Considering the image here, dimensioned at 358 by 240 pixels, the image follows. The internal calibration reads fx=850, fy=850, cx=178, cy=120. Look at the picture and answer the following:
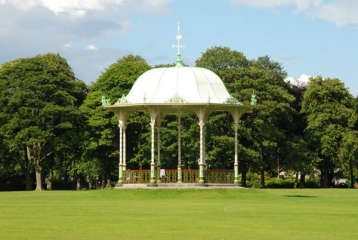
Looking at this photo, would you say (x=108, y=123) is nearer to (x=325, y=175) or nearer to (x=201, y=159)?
(x=325, y=175)

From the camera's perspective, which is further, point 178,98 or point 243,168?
point 243,168

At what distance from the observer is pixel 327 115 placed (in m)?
93.3

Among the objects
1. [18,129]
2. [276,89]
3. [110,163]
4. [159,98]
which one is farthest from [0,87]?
[159,98]

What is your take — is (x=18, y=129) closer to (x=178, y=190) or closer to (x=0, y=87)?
(x=0, y=87)

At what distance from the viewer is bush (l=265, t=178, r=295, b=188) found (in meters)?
99.4

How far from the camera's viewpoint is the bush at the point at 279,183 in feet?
326

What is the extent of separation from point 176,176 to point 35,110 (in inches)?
1172

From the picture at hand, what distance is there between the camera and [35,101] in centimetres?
8625

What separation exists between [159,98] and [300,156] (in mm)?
35244

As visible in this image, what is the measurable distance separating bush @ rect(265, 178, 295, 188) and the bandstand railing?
38.4 metres

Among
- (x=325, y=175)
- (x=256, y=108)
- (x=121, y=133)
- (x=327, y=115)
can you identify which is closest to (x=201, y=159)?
(x=121, y=133)

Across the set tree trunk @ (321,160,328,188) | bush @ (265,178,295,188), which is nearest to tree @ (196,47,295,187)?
bush @ (265,178,295,188)

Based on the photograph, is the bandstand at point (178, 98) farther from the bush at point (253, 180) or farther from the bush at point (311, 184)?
the bush at point (311, 184)

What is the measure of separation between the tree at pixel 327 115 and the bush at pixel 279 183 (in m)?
5.70
